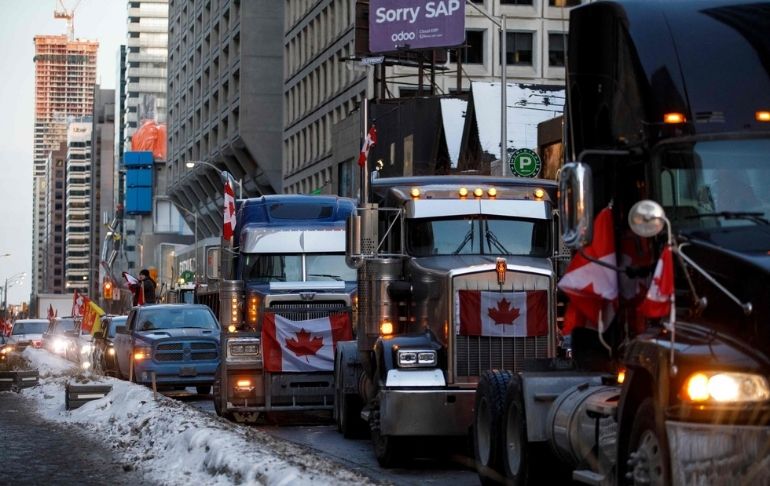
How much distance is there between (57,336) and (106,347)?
26.4 m

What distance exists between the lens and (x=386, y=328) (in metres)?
17.9

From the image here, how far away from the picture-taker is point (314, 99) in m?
91.4

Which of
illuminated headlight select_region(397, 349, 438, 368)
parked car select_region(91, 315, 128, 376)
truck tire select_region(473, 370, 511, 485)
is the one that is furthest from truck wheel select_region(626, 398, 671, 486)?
parked car select_region(91, 315, 128, 376)

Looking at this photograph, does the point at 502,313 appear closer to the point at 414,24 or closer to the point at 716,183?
the point at 716,183

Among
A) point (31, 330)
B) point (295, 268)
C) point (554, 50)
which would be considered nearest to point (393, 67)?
point (554, 50)

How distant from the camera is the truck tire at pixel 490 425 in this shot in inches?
518

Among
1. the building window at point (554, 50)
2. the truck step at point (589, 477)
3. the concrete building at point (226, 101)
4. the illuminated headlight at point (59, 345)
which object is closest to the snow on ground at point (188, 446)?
the truck step at point (589, 477)

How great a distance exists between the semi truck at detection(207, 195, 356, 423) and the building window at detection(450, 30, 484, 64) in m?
53.8

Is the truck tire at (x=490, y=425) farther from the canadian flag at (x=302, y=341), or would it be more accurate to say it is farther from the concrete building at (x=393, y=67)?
the concrete building at (x=393, y=67)

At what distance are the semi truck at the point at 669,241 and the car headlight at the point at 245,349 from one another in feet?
33.8

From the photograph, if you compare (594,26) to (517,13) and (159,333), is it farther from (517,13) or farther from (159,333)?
(517,13)

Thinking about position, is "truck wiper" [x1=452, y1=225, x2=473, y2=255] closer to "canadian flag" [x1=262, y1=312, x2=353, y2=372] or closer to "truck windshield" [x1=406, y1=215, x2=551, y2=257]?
"truck windshield" [x1=406, y1=215, x2=551, y2=257]

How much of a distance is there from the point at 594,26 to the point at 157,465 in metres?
7.03

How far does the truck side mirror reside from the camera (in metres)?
9.98
